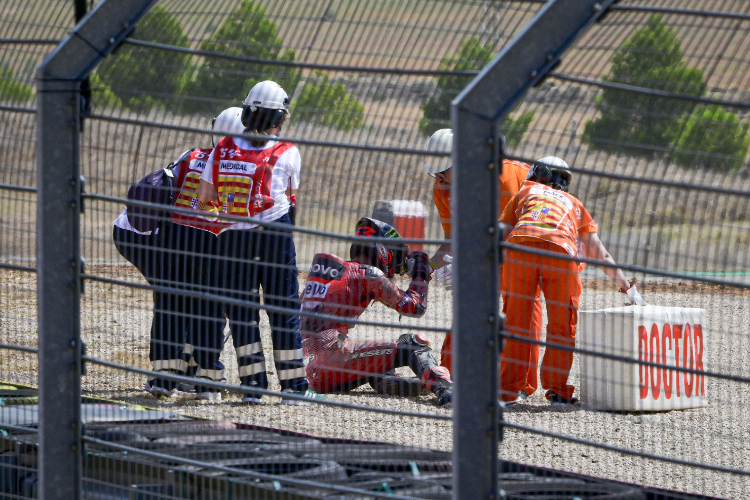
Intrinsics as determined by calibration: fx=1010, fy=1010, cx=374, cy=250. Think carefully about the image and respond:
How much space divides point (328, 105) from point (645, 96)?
0.91 metres

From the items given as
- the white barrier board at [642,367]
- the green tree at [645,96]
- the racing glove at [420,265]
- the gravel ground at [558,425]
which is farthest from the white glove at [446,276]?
the white barrier board at [642,367]

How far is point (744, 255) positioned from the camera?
7.93 feet

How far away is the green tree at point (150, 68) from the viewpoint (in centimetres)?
295

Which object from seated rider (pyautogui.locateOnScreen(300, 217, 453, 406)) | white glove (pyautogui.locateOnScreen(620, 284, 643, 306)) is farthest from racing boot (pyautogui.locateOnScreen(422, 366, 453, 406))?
white glove (pyautogui.locateOnScreen(620, 284, 643, 306))

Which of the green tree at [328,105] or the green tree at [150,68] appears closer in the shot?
the green tree at [328,105]

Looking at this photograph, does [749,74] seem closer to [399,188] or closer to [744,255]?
[744,255]

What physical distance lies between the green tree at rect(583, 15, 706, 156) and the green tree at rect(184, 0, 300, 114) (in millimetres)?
921

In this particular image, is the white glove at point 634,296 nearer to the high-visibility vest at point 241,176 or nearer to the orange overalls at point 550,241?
the orange overalls at point 550,241

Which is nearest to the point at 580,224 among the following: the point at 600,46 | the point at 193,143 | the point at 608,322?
the point at 608,322

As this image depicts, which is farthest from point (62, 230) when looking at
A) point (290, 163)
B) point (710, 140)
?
point (290, 163)

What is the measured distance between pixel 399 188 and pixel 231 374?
4.89 m

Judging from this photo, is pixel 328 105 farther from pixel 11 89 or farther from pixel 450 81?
pixel 11 89

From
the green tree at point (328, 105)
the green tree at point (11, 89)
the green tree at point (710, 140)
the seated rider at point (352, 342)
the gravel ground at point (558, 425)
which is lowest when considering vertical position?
the gravel ground at point (558, 425)

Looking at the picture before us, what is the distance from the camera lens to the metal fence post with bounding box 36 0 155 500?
2.84 metres
